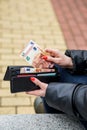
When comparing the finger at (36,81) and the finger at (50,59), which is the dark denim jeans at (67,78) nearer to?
the finger at (50,59)

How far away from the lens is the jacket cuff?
1.41 meters

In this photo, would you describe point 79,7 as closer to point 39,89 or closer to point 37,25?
point 37,25

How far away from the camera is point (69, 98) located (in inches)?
55.3

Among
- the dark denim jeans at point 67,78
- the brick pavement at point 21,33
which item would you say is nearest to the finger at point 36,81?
the dark denim jeans at point 67,78

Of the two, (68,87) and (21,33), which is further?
(21,33)

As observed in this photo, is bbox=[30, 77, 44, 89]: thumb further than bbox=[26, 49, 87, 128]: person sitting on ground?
Yes

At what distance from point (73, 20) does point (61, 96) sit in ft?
11.4

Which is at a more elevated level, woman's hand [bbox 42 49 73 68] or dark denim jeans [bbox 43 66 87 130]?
woman's hand [bbox 42 49 73 68]

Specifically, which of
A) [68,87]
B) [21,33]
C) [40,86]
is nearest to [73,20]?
[21,33]

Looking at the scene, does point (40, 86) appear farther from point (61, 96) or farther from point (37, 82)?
point (61, 96)

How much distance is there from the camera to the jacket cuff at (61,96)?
1.41 metres

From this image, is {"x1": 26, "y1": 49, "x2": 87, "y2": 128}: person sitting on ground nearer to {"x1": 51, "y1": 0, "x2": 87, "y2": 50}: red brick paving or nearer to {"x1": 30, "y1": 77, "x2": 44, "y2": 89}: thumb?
{"x1": 30, "y1": 77, "x2": 44, "y2": 89}: thumb

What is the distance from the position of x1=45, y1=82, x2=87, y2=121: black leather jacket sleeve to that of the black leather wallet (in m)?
0.10

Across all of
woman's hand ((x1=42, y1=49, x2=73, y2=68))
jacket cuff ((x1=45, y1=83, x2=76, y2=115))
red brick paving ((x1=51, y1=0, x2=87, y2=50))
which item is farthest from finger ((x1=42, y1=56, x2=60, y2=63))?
red brick paving ((x1=51, y1=0, x2=87, y2=50))
